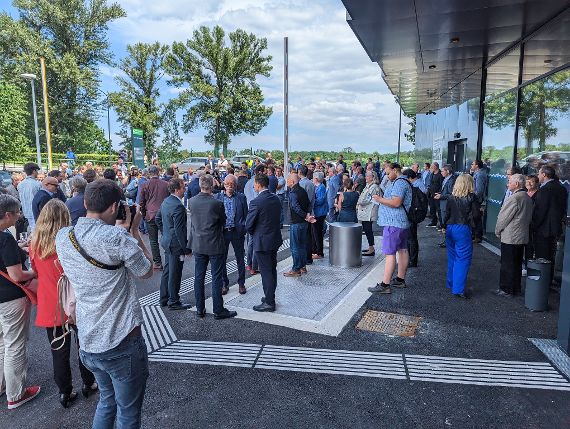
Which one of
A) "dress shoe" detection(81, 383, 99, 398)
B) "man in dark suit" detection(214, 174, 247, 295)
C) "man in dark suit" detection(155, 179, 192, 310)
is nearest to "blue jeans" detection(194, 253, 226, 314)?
"man in dark suit" detection(155, 179, 192, 310)

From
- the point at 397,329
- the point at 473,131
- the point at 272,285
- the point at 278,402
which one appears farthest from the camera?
the point at 473,131

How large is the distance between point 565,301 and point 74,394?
507 cm

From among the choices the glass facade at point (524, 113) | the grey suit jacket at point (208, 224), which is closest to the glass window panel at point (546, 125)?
the glass facade at point (524, 113)

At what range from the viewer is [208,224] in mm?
5051

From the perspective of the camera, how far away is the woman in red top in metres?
3.15

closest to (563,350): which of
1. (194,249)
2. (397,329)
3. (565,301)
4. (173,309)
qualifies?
(565,301)

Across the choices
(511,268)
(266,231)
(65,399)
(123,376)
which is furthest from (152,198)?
(511,268)

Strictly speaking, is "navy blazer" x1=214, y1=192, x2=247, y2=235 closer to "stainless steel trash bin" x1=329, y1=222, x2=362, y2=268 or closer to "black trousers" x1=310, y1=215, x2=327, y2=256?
"stainless steel trash bin" x1=329, y1=222, x2=362, y2=268

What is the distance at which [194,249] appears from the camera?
5172mm

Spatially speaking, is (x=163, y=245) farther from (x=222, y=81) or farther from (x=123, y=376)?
(x=222, y=81)

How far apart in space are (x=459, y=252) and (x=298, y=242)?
2633mm

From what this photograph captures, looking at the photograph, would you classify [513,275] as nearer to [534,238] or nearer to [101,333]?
[534,238]

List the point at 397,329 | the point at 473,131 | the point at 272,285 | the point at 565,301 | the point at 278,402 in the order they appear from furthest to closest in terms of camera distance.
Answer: the point at 473,131
the point at 272,285
the point at 397,329
the point at 565,301
the point at 278,402

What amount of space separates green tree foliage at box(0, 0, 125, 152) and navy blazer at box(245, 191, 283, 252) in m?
36.7
